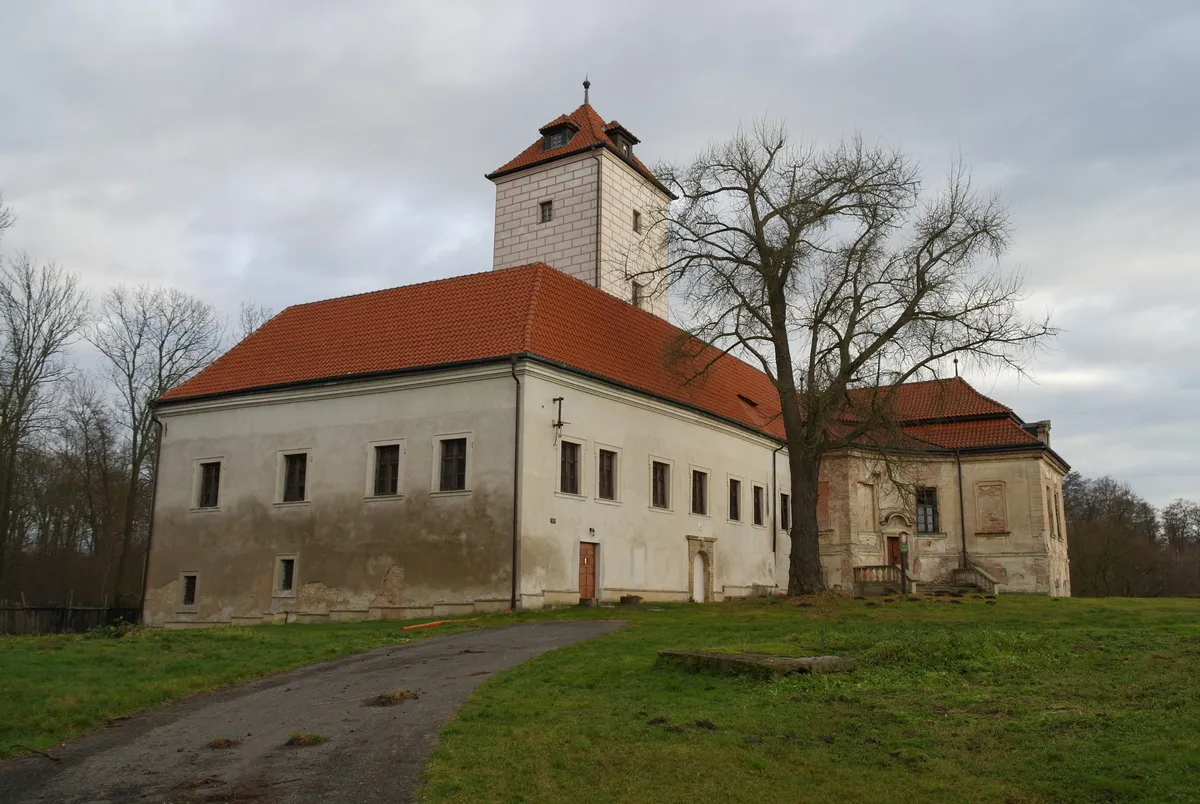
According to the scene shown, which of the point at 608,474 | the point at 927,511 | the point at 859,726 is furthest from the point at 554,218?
the point at 859,726

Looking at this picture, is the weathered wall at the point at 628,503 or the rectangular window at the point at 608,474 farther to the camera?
the rectangular window at the point at 608,474

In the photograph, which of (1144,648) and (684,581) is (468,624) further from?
(1144,648)

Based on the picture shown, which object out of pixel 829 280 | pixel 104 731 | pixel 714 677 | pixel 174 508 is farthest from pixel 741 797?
pixel 174 508

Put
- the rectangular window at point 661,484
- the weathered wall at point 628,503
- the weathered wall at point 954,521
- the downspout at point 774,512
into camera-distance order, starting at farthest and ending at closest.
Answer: the weathered wall at point 954,521 → the downspout at point 774,512 → the rectangular window at point 661,484 → the weathered wall at point 628,503

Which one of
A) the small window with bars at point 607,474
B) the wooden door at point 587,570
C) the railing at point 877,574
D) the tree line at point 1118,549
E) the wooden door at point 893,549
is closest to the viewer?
the wooden door at point 587,570

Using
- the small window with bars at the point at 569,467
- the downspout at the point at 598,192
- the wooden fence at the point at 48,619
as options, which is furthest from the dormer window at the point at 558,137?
the wooden fence at the point at 48,619

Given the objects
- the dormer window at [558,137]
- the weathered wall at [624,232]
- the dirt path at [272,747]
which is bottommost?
the dirt path at [272,747]

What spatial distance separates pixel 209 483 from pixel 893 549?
25911mm

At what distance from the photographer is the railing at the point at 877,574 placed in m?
35.7

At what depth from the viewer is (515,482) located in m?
25.7

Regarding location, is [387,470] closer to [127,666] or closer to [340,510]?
[340,510]

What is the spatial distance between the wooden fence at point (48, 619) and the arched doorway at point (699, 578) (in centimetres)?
1721

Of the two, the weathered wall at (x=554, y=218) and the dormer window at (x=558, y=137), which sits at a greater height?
the dormer window at (x=558, y=137)

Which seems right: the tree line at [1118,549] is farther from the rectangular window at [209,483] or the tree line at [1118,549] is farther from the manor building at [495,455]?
the rectangular window at [209,483]
